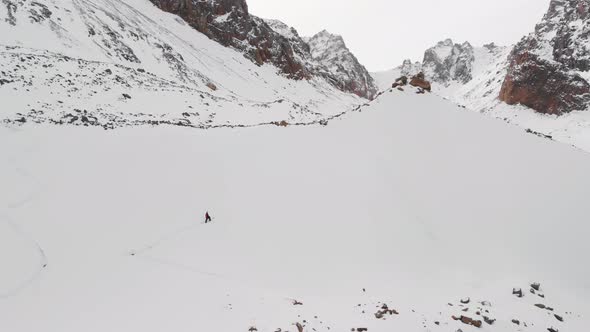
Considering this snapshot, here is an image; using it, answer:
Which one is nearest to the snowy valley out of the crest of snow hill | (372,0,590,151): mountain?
(372,0,590,151): mountain

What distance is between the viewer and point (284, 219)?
18.4m

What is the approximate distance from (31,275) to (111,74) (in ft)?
106

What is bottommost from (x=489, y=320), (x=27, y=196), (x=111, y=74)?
(x=27, y=196)

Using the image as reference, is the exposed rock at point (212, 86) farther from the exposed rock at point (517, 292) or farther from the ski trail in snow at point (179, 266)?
the exposed rock at point (517, 292)

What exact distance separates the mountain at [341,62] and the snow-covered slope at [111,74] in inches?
3125

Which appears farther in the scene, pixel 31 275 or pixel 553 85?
pixel 553 85

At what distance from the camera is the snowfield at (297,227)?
478 inches

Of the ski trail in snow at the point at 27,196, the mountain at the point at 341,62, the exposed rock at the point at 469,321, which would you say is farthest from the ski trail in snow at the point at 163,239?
the mountain at the point at 341,62

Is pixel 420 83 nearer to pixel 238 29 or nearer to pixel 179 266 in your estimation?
pixel 179 266

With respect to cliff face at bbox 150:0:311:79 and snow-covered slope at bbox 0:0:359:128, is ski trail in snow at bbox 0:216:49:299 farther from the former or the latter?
cliff face at bbox 150:0:311:79

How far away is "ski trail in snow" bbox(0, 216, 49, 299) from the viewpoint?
11.9 meters

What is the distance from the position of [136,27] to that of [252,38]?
3970cm

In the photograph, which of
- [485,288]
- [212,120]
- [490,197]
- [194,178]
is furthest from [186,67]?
[485,288]

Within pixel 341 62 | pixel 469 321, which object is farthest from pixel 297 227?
pixel 341 62
